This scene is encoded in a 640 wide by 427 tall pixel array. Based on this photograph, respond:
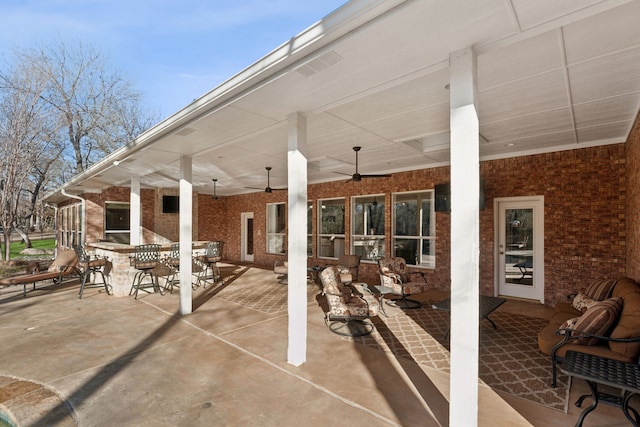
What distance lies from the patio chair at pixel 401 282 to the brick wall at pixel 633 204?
2.78 metres

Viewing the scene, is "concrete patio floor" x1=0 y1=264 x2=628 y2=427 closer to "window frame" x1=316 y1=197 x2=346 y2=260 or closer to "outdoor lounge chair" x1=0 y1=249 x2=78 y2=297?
"outdoor lounge chair" x1=0 y1=249 x2=78 y2=297

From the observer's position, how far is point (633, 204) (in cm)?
403

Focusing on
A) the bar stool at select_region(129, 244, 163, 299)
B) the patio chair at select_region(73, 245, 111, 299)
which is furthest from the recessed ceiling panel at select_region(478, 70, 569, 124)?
the patio chair at select_region(73, 245, 111, 299)

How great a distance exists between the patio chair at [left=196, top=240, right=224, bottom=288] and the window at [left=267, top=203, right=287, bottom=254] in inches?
129

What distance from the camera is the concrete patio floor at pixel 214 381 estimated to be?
7.77ft

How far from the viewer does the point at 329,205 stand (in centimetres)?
959

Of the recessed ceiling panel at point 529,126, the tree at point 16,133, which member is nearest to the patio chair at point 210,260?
the recessed ceiling panel at point 529,126

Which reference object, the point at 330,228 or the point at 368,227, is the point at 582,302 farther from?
the point at 330,228

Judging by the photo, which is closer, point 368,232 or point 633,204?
point 633,204

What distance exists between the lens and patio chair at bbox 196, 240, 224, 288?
7.53 meters

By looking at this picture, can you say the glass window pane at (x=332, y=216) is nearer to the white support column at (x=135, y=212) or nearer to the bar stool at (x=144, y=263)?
the bar stool at (x=144, y=263)

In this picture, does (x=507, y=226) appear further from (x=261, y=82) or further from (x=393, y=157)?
(x=261, y=82)

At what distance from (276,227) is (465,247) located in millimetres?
9669

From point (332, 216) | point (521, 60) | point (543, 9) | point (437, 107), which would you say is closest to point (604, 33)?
point (521, 60)
